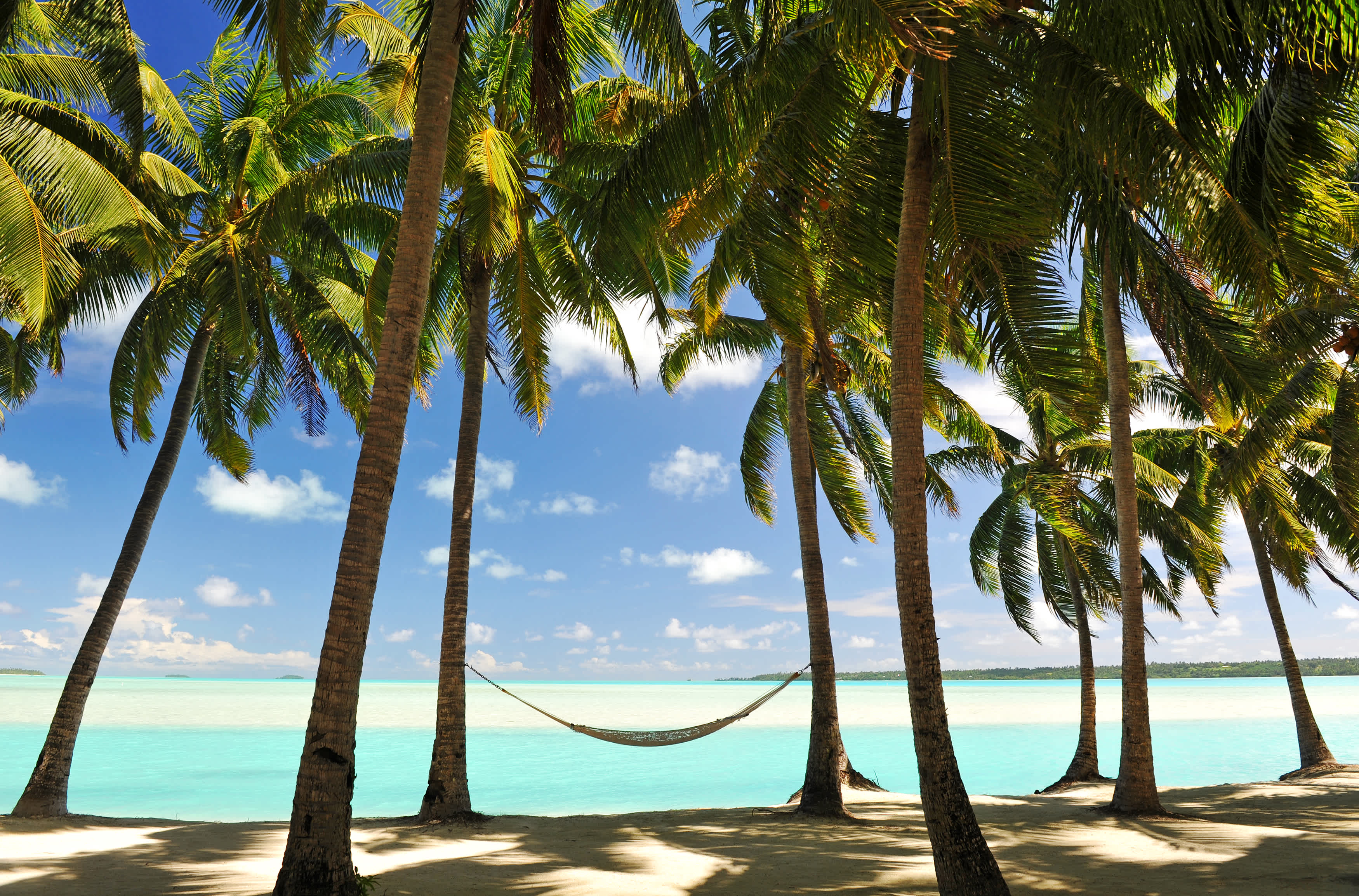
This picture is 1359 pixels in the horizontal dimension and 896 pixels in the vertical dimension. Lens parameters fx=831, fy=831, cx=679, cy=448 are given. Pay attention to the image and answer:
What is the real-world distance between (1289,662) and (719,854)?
34.8ft

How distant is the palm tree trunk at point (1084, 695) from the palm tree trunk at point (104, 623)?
1071 centimetres

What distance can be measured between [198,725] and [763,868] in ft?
107

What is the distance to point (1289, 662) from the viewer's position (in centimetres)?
1198

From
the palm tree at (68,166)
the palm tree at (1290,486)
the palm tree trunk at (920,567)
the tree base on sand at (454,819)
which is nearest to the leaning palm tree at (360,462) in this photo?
the palm tree at (68,166)

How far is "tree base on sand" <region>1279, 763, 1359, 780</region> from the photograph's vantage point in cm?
1112

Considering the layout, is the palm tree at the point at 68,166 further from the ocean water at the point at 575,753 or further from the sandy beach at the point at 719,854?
the ocean water at the point at 575,753

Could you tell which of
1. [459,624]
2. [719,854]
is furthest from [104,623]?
[719,854]

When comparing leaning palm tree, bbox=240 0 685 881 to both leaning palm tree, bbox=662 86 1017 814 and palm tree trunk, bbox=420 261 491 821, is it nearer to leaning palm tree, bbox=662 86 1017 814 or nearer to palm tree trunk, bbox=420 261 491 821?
leaning palm tree, bbox=662 86 1017 814

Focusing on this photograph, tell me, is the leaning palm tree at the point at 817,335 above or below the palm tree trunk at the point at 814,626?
above

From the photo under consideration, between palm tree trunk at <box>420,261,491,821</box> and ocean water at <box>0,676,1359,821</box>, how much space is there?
20.9ft

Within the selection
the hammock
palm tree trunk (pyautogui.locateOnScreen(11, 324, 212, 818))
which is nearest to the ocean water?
palm tree trunk (pyautogui.locateOnScreen(11, 324, 212, 818))

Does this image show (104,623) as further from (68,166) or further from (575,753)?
(575,753)

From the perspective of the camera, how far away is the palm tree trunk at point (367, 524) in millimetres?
3658

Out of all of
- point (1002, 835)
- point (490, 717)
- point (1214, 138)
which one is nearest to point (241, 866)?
point (1002, 835)
